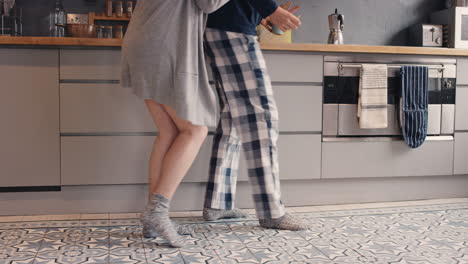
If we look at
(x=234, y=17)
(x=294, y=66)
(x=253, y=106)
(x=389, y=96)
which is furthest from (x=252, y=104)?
(x=389, y=96)

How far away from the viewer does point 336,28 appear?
3.53 m

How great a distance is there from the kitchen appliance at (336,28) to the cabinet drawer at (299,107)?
69 cm

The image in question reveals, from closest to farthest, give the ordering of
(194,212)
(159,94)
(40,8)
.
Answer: (159,94) < (194,212) < (40,8)

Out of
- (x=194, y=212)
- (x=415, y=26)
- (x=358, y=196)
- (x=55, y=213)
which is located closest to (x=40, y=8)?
(x=55, y=213)

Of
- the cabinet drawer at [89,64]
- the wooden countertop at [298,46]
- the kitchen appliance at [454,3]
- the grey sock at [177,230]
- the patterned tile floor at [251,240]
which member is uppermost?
the kitchen appliance at [454,3]

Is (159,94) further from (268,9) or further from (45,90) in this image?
(45,90)

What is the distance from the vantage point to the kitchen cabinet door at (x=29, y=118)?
A: 2.62m

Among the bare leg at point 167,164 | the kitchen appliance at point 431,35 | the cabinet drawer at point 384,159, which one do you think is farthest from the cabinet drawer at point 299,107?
the kitchen appliance at point 431,35

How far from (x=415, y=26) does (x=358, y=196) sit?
1.48m

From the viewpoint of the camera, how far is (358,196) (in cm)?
307

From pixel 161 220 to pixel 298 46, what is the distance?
1.26 meters

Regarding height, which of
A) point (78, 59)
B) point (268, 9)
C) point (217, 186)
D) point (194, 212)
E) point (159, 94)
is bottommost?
point (194, 212)

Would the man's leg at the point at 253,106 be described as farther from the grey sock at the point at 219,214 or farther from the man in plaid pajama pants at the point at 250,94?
the grey sock at the point at 219,214

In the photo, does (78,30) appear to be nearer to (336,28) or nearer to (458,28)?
(336,28)
